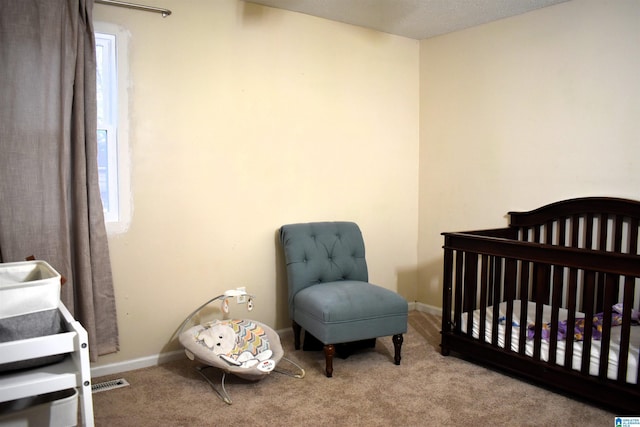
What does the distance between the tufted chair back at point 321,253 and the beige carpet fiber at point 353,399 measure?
1.73 feet

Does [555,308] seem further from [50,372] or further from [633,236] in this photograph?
[50,372]

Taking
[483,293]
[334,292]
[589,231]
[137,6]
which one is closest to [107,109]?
[137,6]

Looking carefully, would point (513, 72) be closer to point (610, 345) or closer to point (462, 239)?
point (462, 239)

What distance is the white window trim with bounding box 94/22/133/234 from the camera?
8.97 ft

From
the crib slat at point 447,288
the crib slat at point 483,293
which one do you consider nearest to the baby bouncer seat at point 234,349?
the crib slat at point 447,288

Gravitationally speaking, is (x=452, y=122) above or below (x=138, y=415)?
above

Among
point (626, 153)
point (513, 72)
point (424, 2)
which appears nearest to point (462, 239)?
point (626, 153)

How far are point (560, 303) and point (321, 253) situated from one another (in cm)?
145

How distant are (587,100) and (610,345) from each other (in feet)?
5.07

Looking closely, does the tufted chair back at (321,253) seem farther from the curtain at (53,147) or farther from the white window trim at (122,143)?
the curtain at (53,147)

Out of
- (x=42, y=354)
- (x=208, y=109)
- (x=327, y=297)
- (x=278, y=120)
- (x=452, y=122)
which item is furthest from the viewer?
(x=452, y=122)

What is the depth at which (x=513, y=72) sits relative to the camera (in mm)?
3445

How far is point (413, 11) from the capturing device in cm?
333

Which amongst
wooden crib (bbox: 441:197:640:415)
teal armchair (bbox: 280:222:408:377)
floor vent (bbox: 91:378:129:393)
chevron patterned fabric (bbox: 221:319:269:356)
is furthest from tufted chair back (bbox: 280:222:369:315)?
floor vent (bbox: 91:378:129:393)
